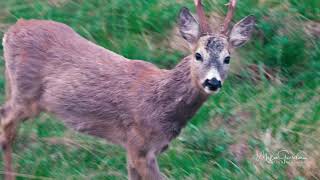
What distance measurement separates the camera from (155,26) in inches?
372

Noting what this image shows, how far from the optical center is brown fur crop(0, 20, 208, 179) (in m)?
7.40

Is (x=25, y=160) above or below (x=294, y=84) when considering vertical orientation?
below

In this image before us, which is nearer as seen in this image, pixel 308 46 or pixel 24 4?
pixel 308 46

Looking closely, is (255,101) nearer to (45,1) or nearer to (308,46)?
(308,46)

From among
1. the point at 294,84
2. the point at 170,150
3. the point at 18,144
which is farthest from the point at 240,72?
the point at 18,144

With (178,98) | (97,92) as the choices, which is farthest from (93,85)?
(178,98)

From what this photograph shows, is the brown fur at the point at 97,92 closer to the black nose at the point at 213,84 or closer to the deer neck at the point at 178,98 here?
the deer neck at the point at 178,98

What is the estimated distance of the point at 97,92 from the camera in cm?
765

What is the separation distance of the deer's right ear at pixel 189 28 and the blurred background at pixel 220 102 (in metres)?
0.97

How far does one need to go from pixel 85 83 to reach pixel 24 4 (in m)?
2.45

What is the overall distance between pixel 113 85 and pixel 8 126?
2.99 ft

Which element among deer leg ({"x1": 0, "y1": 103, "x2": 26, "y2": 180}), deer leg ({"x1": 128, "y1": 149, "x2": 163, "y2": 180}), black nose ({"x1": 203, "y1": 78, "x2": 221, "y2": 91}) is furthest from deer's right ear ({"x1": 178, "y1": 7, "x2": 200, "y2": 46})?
deer leg ({"x1": 0, "y1": 103, "x2": 26, "y2": 180})

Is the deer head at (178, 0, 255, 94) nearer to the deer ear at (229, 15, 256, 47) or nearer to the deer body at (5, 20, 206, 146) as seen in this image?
the deer ear at (229, 15, 256, 47)

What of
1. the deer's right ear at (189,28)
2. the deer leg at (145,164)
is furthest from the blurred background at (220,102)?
the deer's right ear at (189,28)
